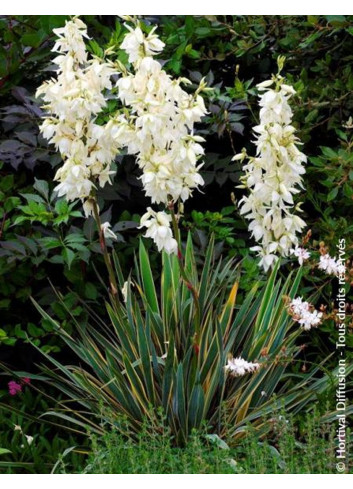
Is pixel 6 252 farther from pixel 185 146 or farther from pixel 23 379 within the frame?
pixel 185 146

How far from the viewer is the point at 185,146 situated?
3.13m

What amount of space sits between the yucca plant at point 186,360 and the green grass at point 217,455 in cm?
8

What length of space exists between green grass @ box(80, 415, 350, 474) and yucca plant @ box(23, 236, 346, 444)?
81 millimetres

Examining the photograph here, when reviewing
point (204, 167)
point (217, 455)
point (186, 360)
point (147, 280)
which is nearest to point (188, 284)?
point (186, 360)

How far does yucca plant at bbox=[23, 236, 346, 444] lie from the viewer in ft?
11.5

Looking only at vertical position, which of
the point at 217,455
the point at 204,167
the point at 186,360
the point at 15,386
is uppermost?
the point at 204,167

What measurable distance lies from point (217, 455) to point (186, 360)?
0.41 metres

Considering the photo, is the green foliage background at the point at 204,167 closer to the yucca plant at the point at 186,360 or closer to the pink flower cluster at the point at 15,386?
the pink flower cluster at the point at 15,386

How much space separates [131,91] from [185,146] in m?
0.28

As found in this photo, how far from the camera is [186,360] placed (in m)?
3.48

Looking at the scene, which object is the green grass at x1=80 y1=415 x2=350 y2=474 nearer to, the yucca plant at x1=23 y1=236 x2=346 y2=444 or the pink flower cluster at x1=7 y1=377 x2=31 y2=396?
the yucca plant at x1=23 y1=236 x2=346 y2=444

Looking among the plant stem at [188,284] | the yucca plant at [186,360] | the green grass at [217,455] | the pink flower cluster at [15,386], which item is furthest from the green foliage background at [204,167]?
the green grass at [217,455]

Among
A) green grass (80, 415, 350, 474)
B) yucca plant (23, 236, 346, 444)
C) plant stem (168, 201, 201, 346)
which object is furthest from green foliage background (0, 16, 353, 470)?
A: green grass (80, 415, 350, 474)

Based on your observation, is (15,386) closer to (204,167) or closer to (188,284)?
(188,284)
